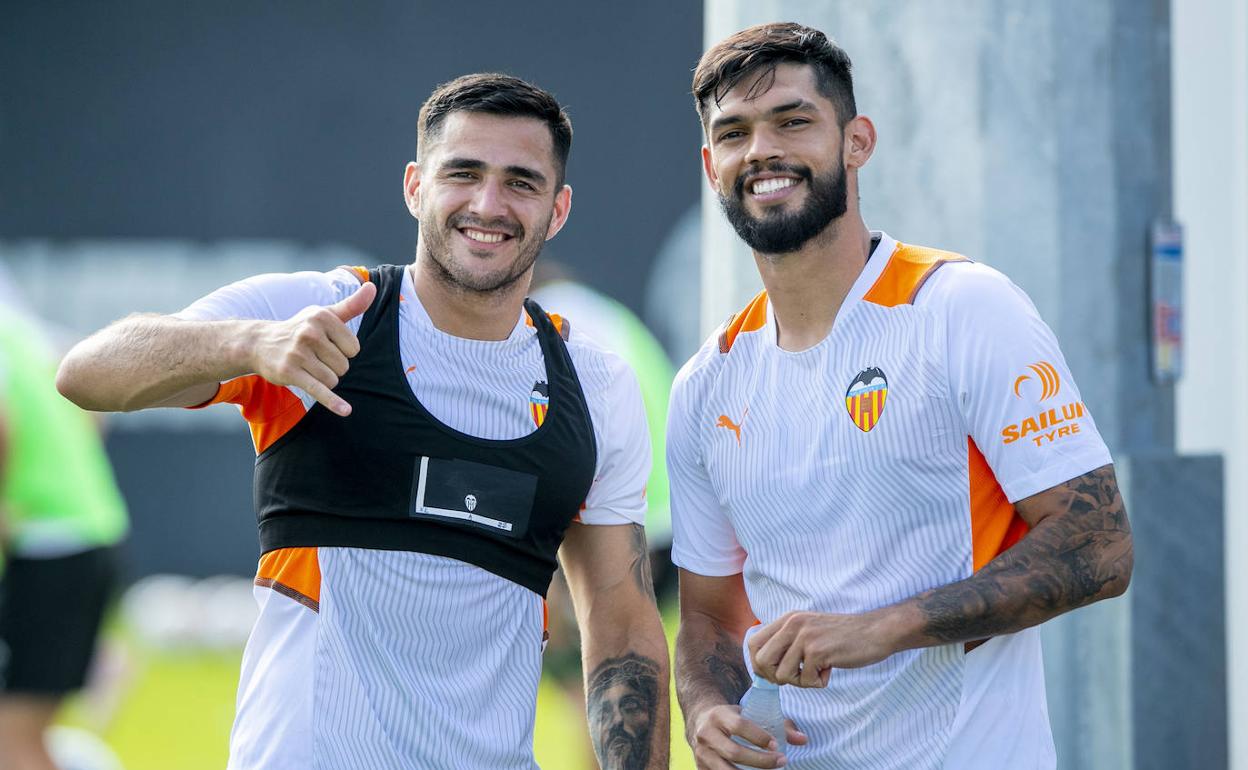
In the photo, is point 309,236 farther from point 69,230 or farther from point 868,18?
point 868,18

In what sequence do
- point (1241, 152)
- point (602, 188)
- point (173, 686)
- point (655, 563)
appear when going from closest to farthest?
point (1241, 152)
point (655, 563)
point (173, 686)
point (602, 188)

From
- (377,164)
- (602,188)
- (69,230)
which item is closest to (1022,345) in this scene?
(602,188)

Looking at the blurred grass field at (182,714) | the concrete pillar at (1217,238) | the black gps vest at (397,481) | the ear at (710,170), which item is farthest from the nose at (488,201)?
the blurred grass field at (182,714)

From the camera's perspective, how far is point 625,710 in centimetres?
259

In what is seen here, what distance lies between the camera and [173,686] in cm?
815

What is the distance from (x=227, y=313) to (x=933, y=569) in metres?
1.20

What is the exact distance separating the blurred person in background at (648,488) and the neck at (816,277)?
2.80 m

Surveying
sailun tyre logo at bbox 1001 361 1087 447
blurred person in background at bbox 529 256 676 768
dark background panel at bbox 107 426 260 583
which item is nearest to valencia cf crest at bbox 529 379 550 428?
sailun tyre logo at bbox 1001 361 1087 447

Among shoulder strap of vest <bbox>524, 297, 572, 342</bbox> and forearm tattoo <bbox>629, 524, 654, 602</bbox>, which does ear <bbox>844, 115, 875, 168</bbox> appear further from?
forearm tattoo <bbox>629, 524, 654, 602</bbox>

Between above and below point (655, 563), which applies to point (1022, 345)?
above

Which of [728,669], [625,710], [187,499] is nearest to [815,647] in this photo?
[728,669]

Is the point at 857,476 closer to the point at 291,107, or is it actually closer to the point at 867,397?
the point at 867,397

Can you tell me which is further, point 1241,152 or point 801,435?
point 1241,152

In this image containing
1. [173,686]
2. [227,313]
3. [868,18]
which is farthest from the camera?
[173,686]
